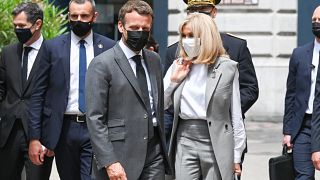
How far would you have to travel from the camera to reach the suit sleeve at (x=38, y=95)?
6.79 metres

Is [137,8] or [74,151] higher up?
[137,8]

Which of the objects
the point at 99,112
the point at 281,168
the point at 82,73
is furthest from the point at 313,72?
the point at 99,112

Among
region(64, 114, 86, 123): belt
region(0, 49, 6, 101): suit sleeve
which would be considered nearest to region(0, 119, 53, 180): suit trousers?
region(0, 49, 6, 101): suit sleeve

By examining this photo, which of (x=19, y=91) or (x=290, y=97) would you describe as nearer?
(x=19, y=91)

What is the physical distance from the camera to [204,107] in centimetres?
612

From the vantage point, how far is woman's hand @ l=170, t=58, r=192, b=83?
6.21 meters

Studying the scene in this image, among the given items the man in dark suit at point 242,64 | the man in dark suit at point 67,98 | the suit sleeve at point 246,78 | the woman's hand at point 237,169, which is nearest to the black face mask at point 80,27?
the man in dark suit at point 67,98

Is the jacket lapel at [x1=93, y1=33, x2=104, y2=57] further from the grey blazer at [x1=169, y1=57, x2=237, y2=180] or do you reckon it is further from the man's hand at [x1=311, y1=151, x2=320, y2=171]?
the man's hand at [x1=311, y1=151, x2=320, y2=171]

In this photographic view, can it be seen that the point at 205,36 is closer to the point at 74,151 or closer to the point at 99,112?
the point at 99,112

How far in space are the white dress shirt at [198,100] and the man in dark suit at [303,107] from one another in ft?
4.03

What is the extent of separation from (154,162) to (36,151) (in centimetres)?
146

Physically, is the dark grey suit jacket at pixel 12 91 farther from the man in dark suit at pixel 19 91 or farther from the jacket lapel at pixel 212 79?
the jacket lapel at pixel 212 79

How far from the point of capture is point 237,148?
20.6ft

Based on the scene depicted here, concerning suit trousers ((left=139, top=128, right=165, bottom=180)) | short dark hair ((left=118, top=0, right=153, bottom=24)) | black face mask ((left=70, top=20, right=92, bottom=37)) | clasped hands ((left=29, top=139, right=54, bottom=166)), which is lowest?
clasped hands ((left=29, top=139, right=54, bottom=166))
